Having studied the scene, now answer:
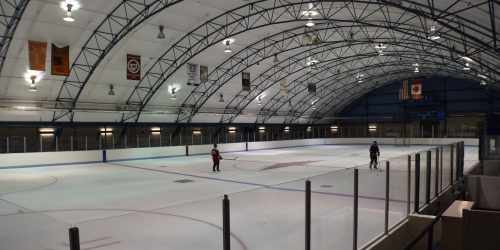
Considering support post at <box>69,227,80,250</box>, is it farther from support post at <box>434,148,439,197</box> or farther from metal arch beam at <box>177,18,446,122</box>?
metal arch beam at <box>177,18,446,122</box>

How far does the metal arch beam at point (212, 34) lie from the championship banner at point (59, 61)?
Result: 8.77m

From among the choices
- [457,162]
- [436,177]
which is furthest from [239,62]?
[436,177]

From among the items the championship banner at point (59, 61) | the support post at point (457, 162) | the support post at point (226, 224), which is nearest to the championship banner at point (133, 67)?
the championship banner at point (59, 61)

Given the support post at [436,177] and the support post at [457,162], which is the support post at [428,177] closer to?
the support post at [436,177]

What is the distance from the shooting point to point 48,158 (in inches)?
1061

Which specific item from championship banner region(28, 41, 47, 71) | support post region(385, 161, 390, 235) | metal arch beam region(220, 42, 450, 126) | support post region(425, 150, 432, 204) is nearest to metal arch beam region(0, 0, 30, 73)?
championship banner region(28, 41, 47, 71)

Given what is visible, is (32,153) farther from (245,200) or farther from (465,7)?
(465,7)

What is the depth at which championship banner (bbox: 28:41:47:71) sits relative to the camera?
21208 millimetres

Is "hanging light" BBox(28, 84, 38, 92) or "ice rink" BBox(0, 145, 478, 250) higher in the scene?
"hanging light" BBox(28, 84, 38, 92)

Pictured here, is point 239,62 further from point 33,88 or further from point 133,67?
point 33,88

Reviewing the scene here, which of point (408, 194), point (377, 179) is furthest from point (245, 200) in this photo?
point (408, 194)

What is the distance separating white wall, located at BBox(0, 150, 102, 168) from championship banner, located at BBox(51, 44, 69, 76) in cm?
776

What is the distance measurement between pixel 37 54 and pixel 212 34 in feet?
40.8

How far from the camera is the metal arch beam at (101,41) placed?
74.7 feet
